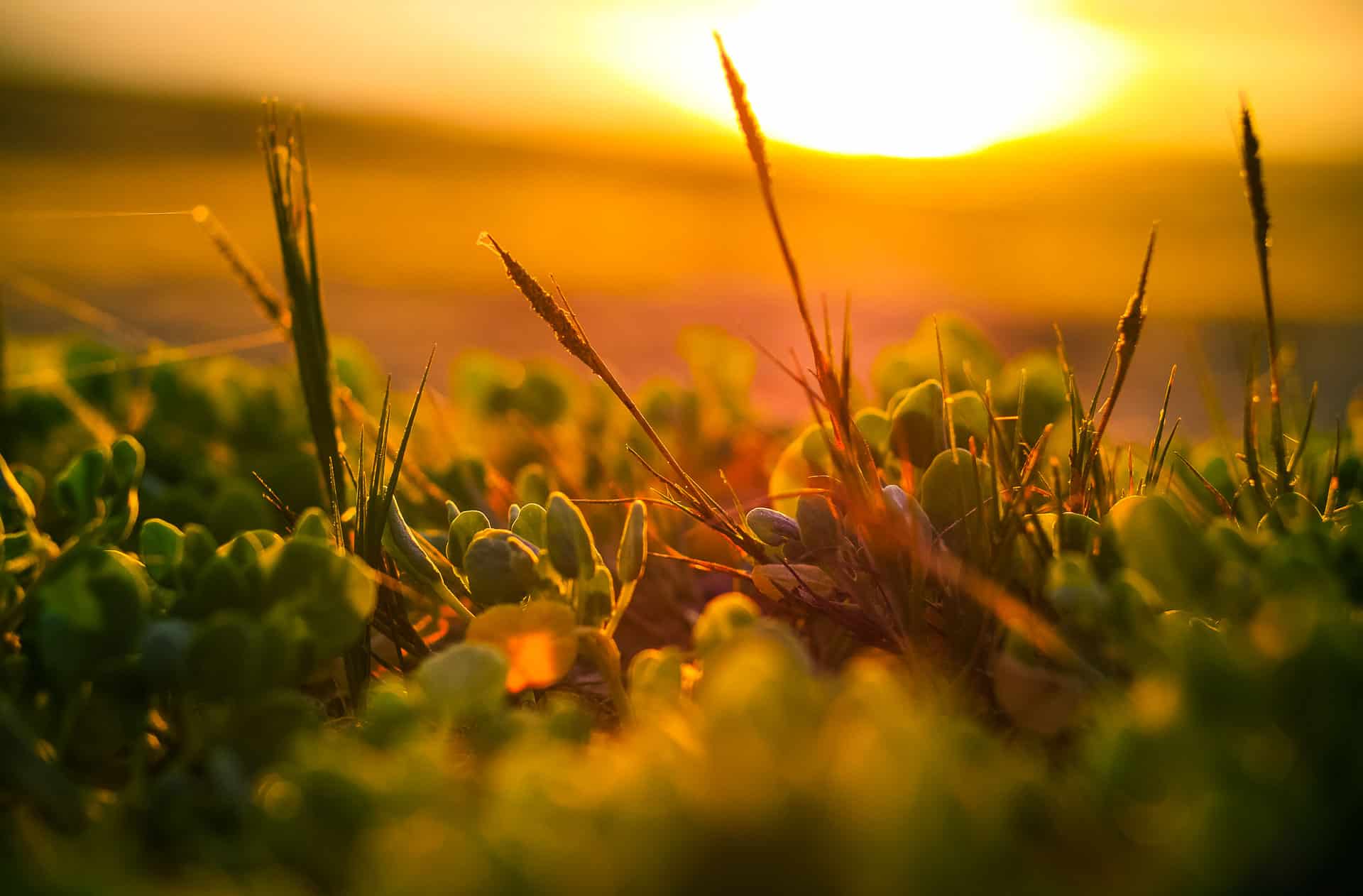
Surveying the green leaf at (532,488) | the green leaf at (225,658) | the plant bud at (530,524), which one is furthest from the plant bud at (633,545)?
the green leaf at (532,488)

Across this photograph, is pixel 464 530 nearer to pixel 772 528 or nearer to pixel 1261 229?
pixel 772 528

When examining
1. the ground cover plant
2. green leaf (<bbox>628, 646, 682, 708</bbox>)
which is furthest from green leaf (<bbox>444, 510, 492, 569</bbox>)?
green leaf (<bbox>628, 646, 682, 708</bbox>)

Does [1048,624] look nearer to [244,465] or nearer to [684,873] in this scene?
[684,873]

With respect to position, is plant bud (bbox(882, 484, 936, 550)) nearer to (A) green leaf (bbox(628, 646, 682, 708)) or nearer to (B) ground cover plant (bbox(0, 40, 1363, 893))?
(B) ground cover plant (bbox(0, 40, 1363, 893))

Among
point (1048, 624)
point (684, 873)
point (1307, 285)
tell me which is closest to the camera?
point (684, 873)

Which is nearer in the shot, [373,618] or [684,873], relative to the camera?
[684,873]

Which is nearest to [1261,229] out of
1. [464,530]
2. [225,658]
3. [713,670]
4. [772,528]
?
[772,528]

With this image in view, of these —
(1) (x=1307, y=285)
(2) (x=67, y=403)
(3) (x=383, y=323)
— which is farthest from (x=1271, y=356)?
(1) (x=1307, y=285)
